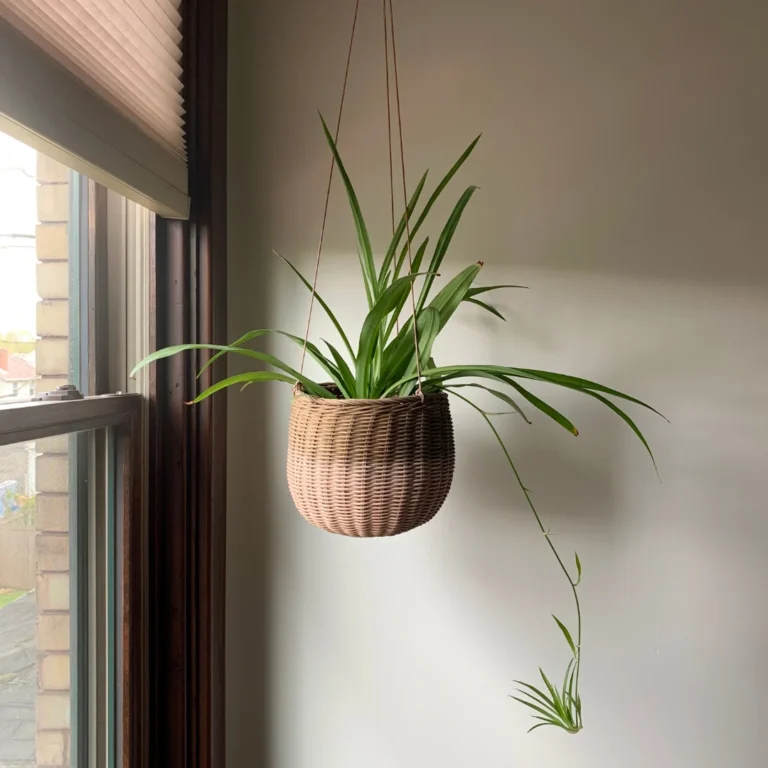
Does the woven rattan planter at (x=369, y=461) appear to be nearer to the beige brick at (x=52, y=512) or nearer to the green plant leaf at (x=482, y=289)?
the green plant leaf at (x=482, y=289)

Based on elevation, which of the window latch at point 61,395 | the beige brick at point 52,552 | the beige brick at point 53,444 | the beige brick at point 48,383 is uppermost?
the beige brick at point 48,383

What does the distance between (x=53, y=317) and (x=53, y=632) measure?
1.45 feet

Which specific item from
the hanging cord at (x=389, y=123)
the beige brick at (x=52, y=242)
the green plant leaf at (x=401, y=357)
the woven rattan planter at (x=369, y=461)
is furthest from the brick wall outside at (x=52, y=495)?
the hanging cord at (x=389, y=123)

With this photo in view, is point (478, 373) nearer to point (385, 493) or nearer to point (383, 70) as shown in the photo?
point (385, 493)

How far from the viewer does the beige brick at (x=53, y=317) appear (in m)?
0.86

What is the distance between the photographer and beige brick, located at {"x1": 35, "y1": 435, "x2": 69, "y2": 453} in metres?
0.84

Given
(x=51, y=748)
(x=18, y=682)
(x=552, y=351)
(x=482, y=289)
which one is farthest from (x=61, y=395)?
(x=552, y=351)

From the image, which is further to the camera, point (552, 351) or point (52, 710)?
point (552, 351)

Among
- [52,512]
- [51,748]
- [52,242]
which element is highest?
[52,242]

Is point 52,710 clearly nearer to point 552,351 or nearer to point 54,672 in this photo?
point 54,672

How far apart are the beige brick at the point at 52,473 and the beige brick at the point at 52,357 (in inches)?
4.5

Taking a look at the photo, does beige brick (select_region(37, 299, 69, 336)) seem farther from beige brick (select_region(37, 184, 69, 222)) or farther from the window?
beige brick (select_region(37, 184, 69, 222))

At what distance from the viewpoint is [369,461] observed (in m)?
0.85

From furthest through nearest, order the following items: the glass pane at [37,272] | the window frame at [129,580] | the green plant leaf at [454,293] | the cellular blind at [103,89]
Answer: the window frame at [129,580], the green plant leaf at [454,293], the glass pane at [37,272], the cellular blind at [103,89]
